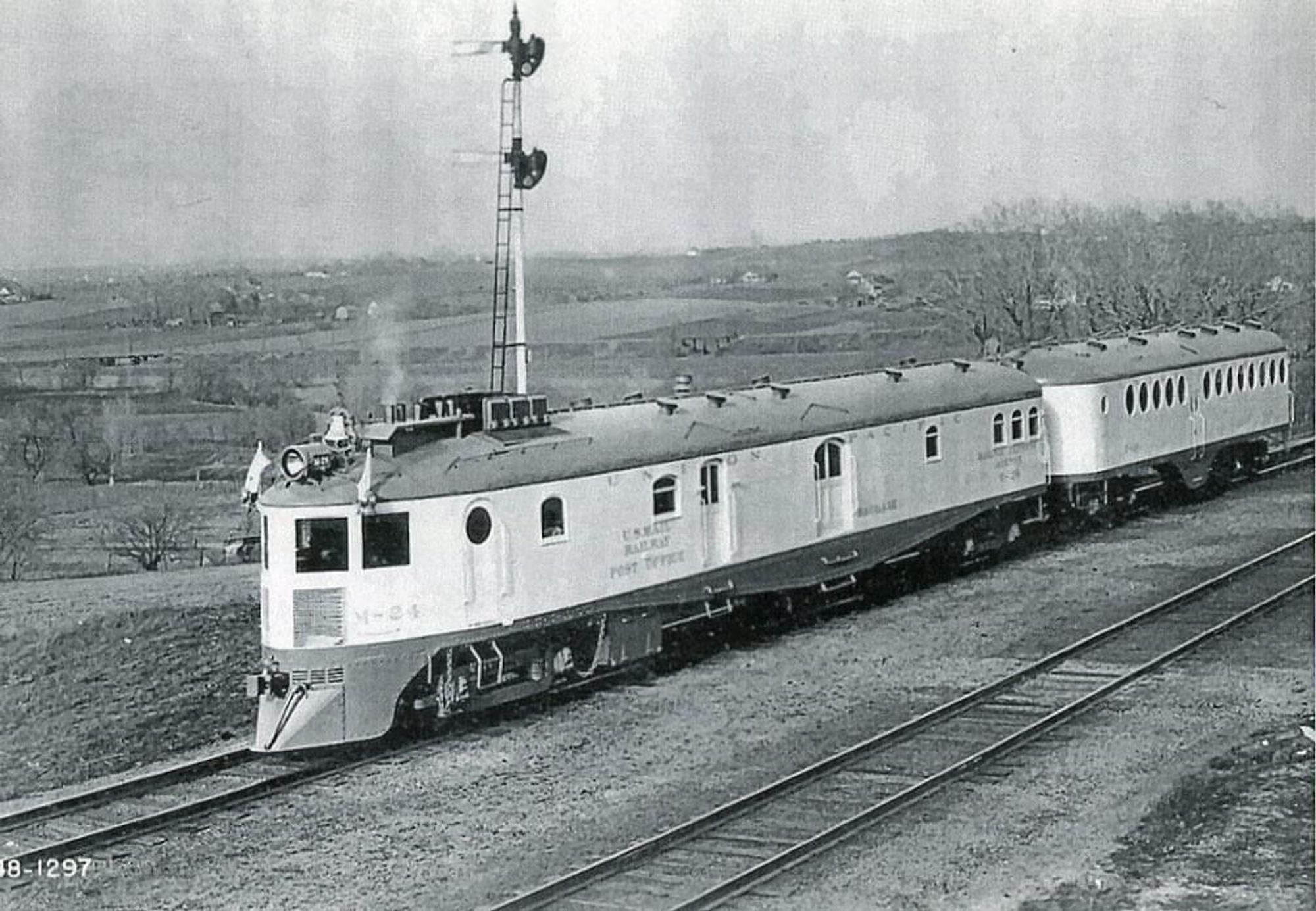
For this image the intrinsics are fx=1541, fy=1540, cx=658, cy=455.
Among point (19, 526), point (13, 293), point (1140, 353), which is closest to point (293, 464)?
point (13, 293)

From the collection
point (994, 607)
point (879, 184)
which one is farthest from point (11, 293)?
point (879, 184)

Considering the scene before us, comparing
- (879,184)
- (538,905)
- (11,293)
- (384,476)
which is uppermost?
(879,184)

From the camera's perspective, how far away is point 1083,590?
59.6 feet

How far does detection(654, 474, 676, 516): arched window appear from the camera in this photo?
14453mm

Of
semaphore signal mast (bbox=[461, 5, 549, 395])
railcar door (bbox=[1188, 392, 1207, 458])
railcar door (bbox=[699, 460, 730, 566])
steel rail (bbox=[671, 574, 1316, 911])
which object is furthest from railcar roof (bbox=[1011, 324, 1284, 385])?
semaphore signal mast (bbox=[461, 5, 549, 395])

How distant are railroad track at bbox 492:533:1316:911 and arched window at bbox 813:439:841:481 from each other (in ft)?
11.0

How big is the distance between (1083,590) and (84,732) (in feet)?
36.4

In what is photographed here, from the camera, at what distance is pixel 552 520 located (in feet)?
43.2

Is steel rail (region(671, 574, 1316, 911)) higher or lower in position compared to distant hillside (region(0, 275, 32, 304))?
lower

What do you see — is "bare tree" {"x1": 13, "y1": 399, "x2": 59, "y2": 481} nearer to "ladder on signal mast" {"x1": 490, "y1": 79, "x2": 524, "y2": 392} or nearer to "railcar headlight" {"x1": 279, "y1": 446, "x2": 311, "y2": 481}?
"railcar headlight" {"x1": 279, "y1": 446, "x2": 311, "y2": 481}

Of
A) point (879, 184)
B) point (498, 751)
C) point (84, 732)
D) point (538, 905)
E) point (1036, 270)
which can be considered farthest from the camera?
point (1036, 270)

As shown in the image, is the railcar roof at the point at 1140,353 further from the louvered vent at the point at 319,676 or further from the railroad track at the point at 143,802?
the railroad track at the point at 143,802

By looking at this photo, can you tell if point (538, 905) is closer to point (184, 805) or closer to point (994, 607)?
point (184, 805)

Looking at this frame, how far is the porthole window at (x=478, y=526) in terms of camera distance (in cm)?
1231
